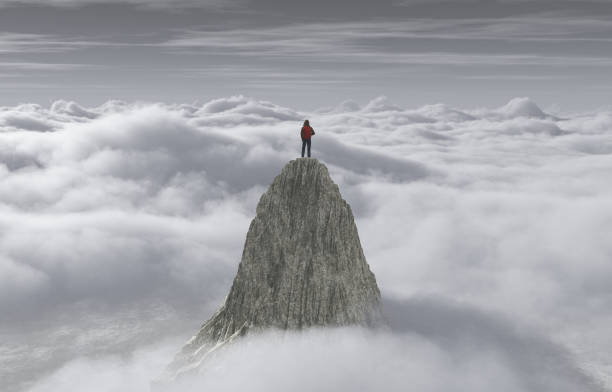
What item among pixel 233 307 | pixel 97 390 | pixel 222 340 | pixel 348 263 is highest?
pixel 348 263

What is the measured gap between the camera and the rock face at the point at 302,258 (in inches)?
3848

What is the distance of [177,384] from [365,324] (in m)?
45.0

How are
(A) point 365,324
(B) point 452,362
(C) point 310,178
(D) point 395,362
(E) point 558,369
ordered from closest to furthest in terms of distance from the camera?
(C) point 310,178 → (A) point 365,324 → (D) point 395,362 → (B) point 452,362 → (E) point 558,369

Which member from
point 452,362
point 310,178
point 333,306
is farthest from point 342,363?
point 452,362

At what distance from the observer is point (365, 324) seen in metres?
105

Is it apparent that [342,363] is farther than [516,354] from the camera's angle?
No

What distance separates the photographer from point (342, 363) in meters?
112

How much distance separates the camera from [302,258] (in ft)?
322

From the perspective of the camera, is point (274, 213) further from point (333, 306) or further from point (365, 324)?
point (365, 324)

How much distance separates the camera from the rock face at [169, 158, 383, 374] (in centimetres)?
9775

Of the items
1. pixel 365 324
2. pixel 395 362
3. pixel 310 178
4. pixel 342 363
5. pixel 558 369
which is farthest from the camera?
pixel 558 369

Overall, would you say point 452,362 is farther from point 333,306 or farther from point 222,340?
point 222,340

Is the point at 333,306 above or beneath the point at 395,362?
above

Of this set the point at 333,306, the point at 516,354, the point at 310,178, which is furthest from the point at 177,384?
the point at 516,354
